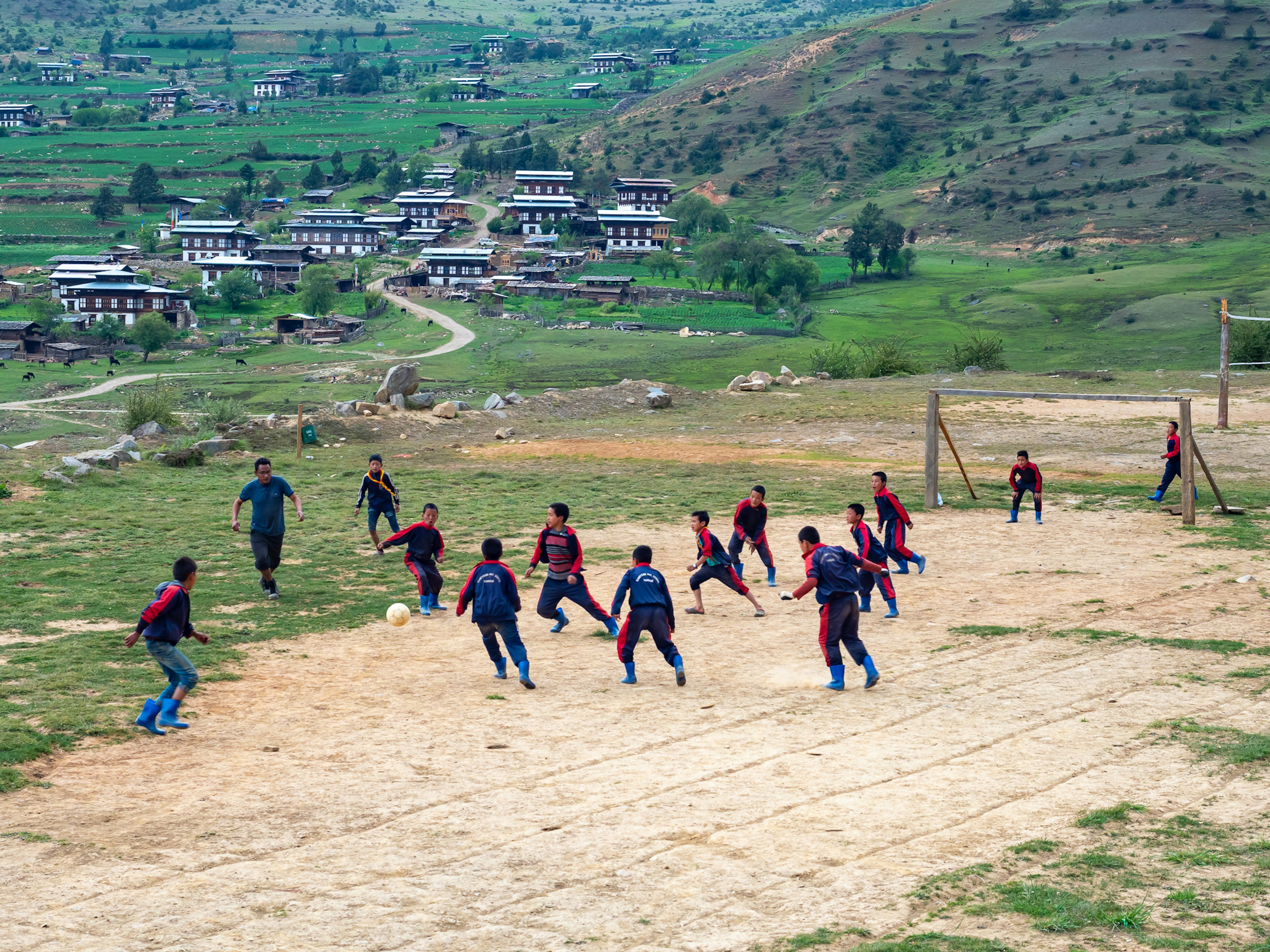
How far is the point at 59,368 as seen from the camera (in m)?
86.1

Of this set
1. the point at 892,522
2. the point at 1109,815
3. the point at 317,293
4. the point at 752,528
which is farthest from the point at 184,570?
the point at 317,293

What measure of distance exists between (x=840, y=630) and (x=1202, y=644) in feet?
17.8

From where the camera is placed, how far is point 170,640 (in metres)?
12.9

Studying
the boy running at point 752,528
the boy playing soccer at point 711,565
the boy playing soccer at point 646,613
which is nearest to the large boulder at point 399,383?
the boy running at point 752,528

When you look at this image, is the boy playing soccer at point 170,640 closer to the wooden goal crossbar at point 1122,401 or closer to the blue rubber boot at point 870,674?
the blue rubber boot at point 870,674

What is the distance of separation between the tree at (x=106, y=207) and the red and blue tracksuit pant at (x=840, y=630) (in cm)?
14924

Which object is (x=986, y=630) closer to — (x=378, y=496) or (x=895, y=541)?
(x=895, y=541)

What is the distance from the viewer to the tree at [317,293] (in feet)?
346

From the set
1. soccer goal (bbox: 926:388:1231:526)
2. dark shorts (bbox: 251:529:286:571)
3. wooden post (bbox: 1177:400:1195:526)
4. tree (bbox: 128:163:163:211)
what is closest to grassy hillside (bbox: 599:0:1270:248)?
tree (bbox: 128:163:163:211)

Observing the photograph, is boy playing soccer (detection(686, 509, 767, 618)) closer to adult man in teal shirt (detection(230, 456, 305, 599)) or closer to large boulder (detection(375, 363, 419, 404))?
adult man in teal shirt (detection(230, 456, 305, 599))

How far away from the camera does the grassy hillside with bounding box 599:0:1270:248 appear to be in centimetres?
12562

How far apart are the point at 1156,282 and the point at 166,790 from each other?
314 feet

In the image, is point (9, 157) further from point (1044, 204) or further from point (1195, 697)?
point (1195, 697)

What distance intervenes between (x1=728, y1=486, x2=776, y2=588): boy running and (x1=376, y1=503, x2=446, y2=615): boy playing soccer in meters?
4.52
